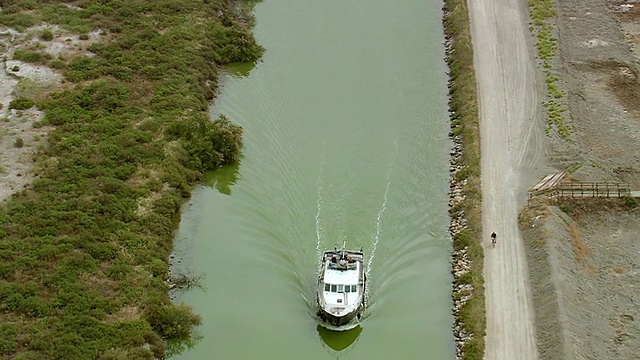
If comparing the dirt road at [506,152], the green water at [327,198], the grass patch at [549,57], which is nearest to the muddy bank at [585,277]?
the dirt road at [506,152]

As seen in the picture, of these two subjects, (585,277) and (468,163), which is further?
(468,163)

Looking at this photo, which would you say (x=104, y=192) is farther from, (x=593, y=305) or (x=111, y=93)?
(x=593, y=305)

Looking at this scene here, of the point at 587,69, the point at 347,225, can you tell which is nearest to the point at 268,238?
the point at 347,225

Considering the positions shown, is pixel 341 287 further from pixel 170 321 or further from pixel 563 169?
pixel 563 169

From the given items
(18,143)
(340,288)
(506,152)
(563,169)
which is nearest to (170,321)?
(340,288)

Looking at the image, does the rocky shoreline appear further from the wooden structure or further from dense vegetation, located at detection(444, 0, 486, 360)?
the wooden structure

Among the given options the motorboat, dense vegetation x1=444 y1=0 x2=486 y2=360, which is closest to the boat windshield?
the motorboat
